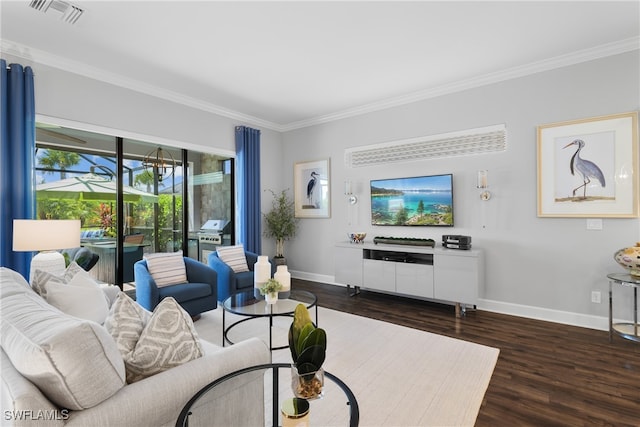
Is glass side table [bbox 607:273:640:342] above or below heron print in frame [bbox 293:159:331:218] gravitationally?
below

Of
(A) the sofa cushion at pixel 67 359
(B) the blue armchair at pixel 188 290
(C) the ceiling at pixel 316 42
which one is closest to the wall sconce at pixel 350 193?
(C) the ceiling at pixel 316 42

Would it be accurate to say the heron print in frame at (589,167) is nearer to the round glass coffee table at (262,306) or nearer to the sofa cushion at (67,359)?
the round glass coffee table at (262,306)

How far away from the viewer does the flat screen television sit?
4145mm

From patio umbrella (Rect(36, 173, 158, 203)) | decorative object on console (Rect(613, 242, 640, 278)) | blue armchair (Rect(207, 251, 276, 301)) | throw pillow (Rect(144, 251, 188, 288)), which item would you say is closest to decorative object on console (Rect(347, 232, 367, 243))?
blue armchair (Rect(207, 251, 276, 301))

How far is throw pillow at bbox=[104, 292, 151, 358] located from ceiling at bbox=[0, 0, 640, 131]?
2.33 m

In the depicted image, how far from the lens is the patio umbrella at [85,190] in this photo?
339 cm

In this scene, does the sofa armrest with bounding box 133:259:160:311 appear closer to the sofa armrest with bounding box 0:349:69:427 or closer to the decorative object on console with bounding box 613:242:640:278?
the sofa armrest with bounding box 0:349:69:427

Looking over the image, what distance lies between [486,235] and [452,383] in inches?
85.9

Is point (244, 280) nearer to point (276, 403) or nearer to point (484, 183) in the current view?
point (276, 403)

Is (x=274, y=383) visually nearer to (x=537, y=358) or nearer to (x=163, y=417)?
(x=163, y=417)

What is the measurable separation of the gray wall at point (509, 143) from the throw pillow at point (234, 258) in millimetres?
1590

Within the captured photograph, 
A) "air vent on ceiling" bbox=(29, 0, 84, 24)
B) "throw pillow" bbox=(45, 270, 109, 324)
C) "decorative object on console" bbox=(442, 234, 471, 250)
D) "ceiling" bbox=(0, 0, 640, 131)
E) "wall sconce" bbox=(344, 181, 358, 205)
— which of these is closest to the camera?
"throw pillow" bbox=(45, 270, 109, 324)

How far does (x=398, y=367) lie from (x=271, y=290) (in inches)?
46.8

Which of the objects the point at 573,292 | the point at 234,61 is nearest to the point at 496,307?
the point at 573,292
